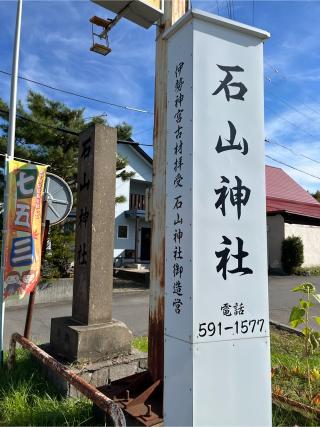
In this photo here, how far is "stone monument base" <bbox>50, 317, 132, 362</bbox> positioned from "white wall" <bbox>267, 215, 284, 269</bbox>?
50.0ft

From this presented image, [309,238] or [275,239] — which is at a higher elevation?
[309,238]

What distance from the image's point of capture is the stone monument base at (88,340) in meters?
4.43

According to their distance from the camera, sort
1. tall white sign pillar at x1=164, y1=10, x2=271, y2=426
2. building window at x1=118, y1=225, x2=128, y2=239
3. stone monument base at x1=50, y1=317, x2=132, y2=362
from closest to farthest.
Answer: tall white sign pillar at x1=164, y1=10, x2=271, y2=426 < stone monument base at x1=50, y1=317, x2=132, y2=362 < building window at x1=118, y1=225, x2=128, y2=239

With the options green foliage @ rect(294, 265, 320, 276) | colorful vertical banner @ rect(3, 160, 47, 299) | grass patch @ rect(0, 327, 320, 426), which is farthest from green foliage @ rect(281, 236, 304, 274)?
colorful vertical banner @ rect(3, 160, 47, 299)

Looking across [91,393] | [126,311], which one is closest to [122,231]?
[126,311]

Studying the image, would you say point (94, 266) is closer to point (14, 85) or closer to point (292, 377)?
point (292, 377)

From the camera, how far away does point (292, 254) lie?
1827 cm

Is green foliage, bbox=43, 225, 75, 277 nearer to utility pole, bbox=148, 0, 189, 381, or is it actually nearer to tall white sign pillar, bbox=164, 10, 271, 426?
utility pole, bbox=148, 0, 189, 381

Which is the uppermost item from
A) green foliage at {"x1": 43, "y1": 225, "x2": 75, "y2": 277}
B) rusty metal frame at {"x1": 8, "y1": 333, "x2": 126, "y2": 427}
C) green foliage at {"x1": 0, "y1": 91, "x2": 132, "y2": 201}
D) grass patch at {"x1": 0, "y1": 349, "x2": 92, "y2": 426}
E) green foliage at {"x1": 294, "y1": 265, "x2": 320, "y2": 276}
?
green foliage at {"x1": 0, "y1": 91, "x2": 132, "y2": 201}

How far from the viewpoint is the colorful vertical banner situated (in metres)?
5.06

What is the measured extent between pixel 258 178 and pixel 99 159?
112 inches

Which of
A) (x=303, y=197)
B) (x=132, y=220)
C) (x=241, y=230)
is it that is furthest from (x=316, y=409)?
(x=303, y=197)

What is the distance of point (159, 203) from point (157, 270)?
0.63 m

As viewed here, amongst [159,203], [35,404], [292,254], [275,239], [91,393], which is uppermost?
[275,239]
